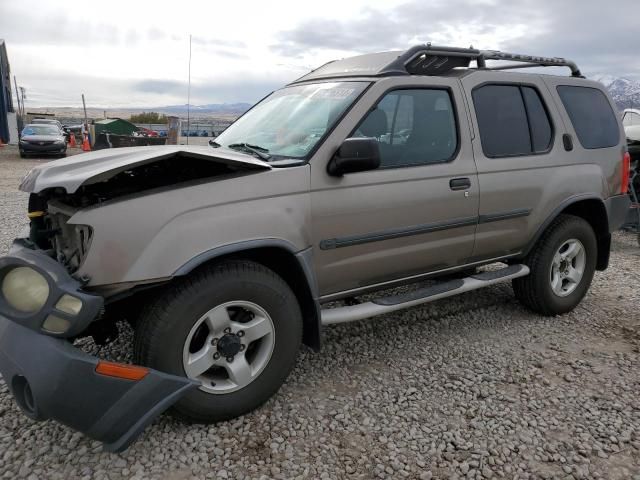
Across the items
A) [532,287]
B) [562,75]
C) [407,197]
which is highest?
[562,75]

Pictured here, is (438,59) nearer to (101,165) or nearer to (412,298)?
(412,298)

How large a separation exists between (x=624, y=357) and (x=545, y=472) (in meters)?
1.70

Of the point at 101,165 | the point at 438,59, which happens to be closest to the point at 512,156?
the point at 438,59

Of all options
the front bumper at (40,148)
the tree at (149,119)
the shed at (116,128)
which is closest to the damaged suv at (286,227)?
the front bumper at (40,148)

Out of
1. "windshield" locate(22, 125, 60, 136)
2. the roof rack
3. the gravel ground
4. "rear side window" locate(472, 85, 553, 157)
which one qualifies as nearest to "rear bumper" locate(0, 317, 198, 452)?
the gravel ground

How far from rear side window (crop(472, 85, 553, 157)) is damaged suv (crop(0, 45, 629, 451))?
2 centimetres

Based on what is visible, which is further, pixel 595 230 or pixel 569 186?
pixel 595 230

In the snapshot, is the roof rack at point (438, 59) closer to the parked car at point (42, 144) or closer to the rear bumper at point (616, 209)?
the rear bumper at point (616, 209)

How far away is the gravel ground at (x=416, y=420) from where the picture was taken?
8.31ft

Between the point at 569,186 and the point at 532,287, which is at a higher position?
the point at 569,186

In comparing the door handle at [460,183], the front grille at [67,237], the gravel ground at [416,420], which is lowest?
the gravel ground at [416,420]

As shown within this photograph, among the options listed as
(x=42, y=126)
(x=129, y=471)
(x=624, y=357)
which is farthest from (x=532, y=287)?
(x=42, y=126)

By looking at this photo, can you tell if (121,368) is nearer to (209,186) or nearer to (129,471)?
(129,471)

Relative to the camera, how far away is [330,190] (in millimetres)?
3010
